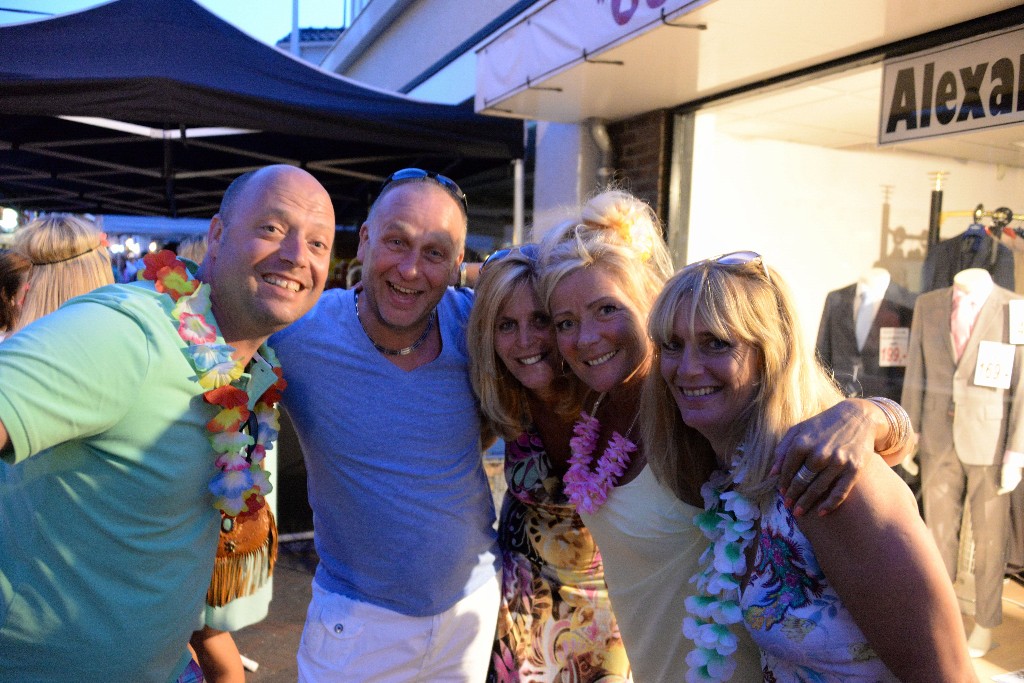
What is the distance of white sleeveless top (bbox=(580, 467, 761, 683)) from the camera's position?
1805mm

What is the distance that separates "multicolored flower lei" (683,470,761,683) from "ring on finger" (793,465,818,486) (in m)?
0.21

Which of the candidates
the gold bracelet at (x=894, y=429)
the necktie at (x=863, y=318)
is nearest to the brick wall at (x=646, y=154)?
the necktie at (x=863, y=318)

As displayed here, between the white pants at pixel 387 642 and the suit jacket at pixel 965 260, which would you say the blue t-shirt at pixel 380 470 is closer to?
the white pants at pixel 387 642

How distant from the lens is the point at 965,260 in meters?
3.70

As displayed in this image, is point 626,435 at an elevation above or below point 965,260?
below

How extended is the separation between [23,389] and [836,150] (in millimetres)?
4566

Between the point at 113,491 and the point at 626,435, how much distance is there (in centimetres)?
133

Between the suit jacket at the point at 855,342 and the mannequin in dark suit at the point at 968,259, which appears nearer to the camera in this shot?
the mannequin in dark suit at the point at 968,259

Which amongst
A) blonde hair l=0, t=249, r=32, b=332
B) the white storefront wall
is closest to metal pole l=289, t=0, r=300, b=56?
the white storefront wall

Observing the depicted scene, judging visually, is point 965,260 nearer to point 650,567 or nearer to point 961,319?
point 961,319

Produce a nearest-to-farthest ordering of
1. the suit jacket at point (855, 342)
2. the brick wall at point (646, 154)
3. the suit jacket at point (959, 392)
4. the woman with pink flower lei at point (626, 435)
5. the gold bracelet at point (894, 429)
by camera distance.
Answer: the gold bracelet at point (894, 429), the woman with pink flower lei at point (626, 435), the suit jacket at point (959, 392), the suit jacket at point (855, 342), the brick wall at point (646, 154)

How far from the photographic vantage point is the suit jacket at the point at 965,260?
11.6 feet

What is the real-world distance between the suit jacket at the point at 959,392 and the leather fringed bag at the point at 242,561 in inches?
125

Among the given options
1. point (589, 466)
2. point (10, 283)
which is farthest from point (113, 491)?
point (10, 283)
